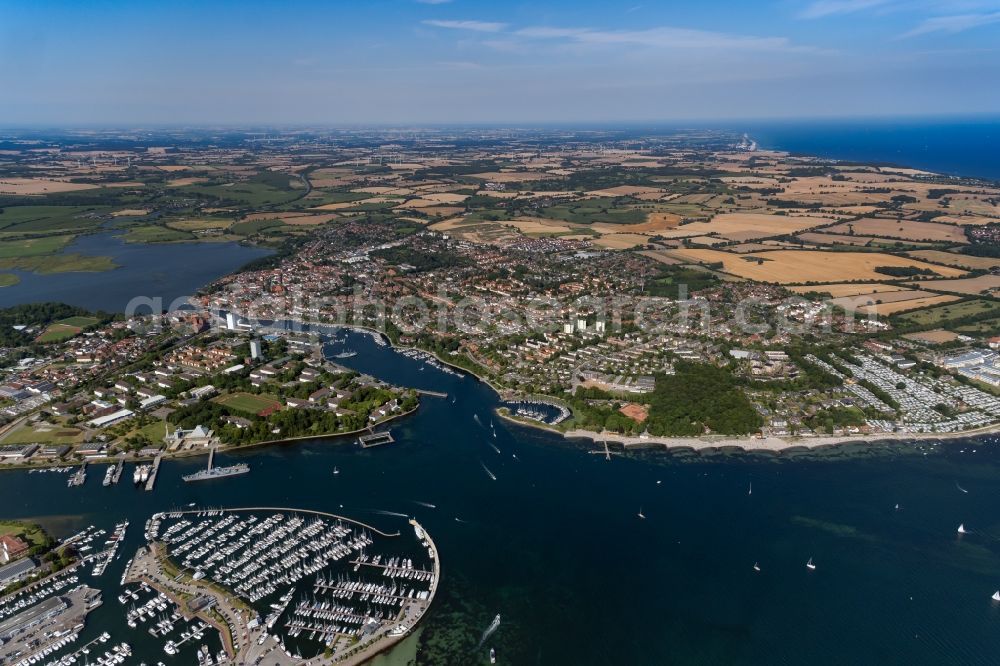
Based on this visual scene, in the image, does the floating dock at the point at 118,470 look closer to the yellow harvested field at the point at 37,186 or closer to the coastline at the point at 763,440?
the coastline at the point at 763,440

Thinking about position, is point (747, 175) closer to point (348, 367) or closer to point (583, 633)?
point (348, 367)

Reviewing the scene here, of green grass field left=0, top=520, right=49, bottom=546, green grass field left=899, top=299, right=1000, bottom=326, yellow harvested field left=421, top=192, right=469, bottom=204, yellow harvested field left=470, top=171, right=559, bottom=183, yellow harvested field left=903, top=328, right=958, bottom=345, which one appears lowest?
green grass field left=0, top=520, right=49, bottom=546

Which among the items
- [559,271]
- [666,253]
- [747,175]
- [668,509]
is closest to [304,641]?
[668,509]

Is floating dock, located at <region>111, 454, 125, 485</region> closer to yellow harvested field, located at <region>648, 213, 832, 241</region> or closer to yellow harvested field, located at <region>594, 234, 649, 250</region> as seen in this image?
yellow harvested field, located at <region>594, 234, 649, 250</region>

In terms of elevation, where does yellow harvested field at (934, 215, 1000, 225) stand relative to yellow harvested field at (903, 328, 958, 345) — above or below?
above

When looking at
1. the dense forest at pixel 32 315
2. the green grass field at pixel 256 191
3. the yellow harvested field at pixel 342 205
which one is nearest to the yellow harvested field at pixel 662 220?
the yellow harvested field at pixel 342 205

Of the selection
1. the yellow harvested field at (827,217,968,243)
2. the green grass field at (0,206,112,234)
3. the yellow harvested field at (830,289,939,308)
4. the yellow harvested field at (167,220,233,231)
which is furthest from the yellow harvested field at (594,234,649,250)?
the green grass field at (0,206,112,234)
